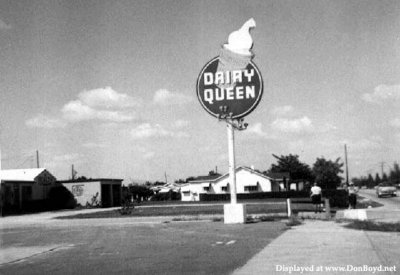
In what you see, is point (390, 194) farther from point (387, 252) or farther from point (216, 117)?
point (387, 252)

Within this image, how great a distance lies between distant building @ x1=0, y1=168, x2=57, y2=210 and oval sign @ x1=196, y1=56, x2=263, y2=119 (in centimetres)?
2539

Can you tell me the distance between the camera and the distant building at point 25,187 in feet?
127

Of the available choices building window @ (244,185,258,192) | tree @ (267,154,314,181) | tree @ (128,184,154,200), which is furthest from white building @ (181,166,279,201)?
tree @ (267,154,314,181)

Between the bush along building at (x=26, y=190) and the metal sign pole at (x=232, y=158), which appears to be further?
the bush along building at (x=26, y=190)

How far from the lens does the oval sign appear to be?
18.3 metres

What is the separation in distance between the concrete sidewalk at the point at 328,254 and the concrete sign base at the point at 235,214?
4.45 metres

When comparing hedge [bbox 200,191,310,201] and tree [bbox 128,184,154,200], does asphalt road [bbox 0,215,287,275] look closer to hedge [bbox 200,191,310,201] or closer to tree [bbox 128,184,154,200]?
hedge [bbox 200,191,310,201]

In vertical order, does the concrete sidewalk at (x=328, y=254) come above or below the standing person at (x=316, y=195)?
below

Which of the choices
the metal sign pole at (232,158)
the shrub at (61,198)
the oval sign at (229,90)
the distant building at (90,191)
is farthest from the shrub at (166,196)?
the metal sign pole at (232,158)

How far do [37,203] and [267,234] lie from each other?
110 feet

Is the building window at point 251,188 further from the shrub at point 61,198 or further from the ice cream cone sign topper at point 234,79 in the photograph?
the ice cream cone sign topper at point 234,79

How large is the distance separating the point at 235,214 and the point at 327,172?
2573 inches

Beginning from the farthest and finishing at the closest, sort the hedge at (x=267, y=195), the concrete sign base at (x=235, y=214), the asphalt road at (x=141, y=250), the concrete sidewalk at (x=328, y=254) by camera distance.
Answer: the hedge at (x=267, y=195) < the concrete sign base at (x=235, y=214) < the asphalt road at (x=141, y=250) < the concrete sidewalk at (x=328, y=254)

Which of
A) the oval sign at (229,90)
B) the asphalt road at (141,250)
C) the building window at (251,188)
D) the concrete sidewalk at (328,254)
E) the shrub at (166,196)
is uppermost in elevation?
the oval sign at (229,90)
